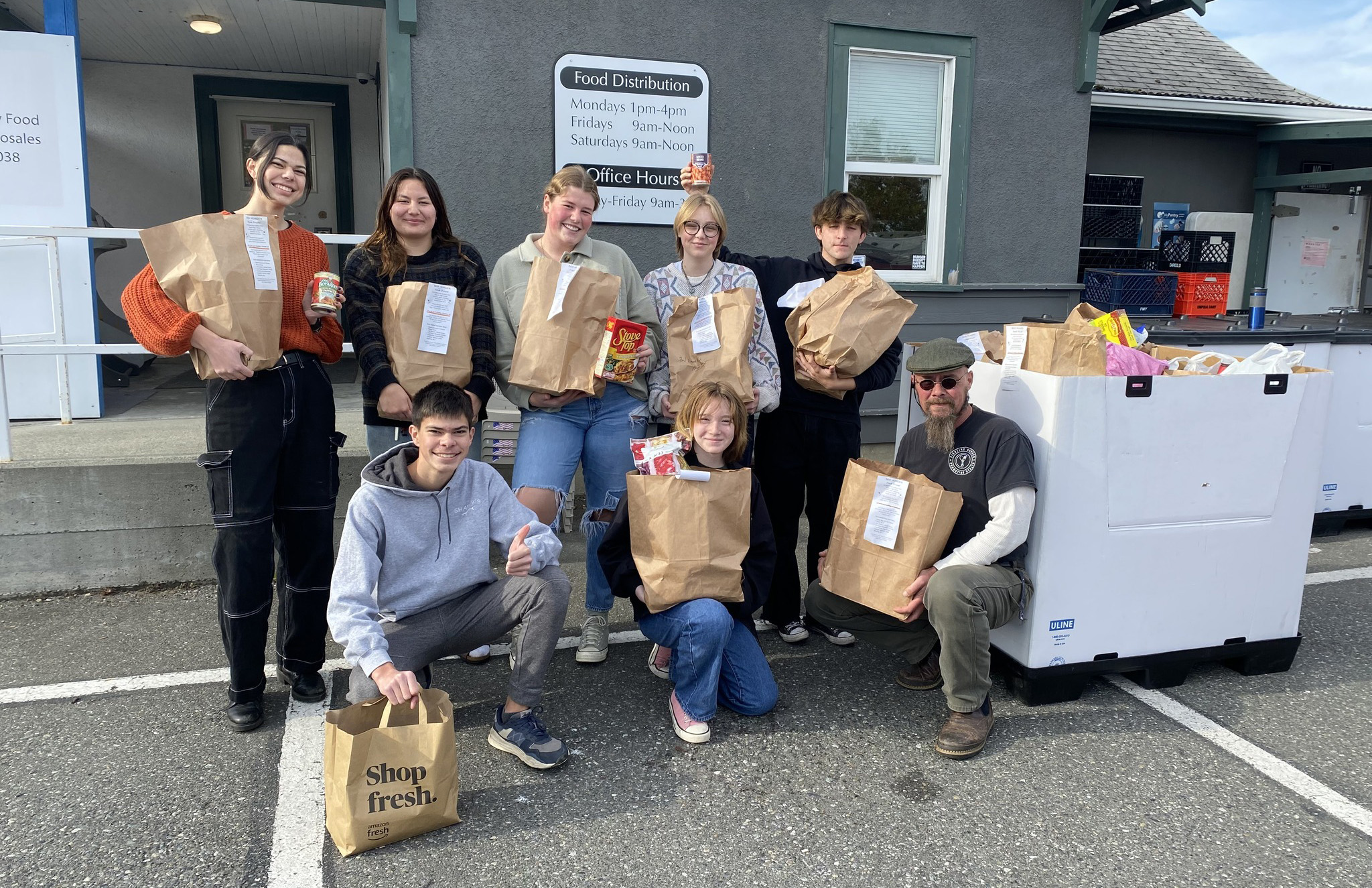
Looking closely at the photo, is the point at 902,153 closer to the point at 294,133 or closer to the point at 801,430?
the point at 801,430

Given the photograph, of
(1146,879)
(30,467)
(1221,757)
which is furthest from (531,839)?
(30,467)

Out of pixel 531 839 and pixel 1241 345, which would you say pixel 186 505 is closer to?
pixel 531 839

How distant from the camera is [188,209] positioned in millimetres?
8055

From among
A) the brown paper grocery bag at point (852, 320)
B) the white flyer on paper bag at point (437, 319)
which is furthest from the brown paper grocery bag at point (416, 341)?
the brown paper grocery bag at point (852, 320)

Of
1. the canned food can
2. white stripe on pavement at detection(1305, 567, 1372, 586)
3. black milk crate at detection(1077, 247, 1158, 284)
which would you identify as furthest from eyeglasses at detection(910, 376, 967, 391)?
black milk crate at detection(1077, 247, 1158, 284)

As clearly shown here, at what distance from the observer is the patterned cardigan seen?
3.55 metres

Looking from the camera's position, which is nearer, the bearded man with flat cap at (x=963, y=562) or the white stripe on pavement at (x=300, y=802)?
the white stripe on pavement at (x=300, y=802)

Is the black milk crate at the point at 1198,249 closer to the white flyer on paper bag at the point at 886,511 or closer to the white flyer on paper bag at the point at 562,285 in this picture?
the white flyer on paper bag at the point at 886,511

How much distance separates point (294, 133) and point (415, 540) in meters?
6.78

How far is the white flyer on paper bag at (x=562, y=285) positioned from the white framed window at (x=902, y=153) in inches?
126

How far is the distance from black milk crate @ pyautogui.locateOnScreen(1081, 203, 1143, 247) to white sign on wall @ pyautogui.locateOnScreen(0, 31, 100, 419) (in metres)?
7.48

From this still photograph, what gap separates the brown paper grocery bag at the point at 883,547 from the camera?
3053mm

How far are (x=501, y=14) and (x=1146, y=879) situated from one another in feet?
16.4

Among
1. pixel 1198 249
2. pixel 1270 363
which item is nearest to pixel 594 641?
pixel 1270 363
